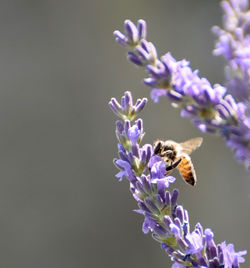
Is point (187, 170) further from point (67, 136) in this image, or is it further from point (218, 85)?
point (67, 136)

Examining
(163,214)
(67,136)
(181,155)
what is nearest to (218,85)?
(163,214)

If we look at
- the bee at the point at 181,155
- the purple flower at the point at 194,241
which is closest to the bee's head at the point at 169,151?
the bee at the point at 181,155

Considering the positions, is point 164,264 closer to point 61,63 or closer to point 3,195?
point 3,195

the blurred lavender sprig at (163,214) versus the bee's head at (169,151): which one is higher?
the bee's head at (169,151)

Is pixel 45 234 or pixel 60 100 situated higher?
pixel 60 100

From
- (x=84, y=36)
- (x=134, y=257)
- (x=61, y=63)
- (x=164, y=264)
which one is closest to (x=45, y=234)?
(x=134, y=257)

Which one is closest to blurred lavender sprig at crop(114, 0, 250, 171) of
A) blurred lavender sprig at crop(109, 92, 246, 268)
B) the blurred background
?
blurred lavender sprig at crop(109, 92, 246, 268)

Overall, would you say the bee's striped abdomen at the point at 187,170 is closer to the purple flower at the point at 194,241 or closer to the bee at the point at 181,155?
the bee at the point at 181,155
